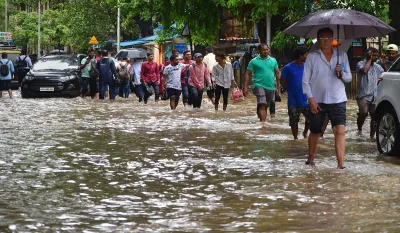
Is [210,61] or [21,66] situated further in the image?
[21,66]

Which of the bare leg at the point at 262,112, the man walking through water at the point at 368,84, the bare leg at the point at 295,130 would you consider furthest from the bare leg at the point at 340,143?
the bare leg at the point at 262,112

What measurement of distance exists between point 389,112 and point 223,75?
1031 cm

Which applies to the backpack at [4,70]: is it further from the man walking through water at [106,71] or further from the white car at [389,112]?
the white car at [389,112]

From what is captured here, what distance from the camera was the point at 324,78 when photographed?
38.9 ft

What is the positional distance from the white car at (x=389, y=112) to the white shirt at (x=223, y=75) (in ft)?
31.8

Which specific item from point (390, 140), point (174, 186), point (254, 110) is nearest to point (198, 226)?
point (174, 186)

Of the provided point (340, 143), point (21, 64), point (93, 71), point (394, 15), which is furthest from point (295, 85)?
point (21, 64)

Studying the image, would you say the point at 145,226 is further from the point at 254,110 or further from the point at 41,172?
the point at 254,110

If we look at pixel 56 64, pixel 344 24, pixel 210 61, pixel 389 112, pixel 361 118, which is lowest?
pixel 361 118

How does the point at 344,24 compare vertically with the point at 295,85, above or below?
above

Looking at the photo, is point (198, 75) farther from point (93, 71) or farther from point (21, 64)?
point (21, 64)

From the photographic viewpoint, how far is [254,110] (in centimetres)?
2544

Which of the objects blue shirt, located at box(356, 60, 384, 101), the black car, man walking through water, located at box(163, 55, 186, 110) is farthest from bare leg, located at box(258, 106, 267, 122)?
the black car

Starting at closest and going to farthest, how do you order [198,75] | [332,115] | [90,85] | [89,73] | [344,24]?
[332,115], [344,24], [198,75], [89,73], [90,85]
